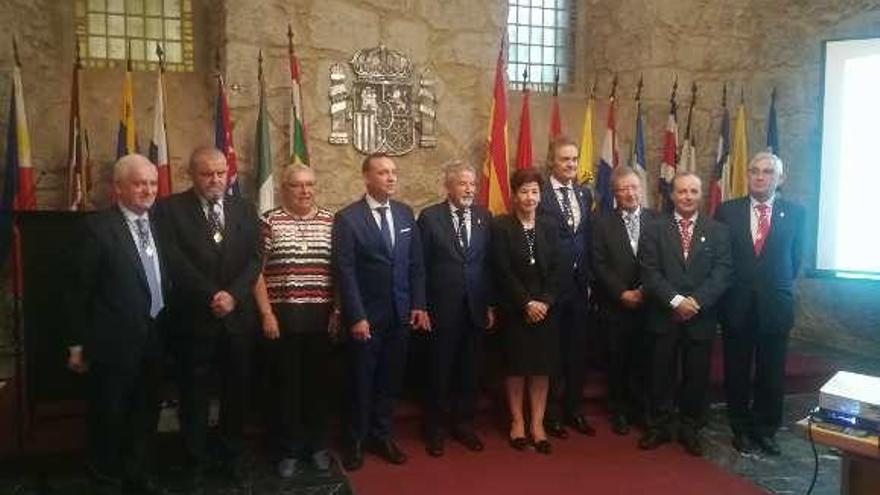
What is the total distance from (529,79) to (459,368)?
3038 millimetres

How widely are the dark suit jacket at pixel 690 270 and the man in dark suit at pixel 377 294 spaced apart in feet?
3.62

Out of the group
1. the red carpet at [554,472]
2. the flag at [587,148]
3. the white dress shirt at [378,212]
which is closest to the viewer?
the red carpet at [554,472]

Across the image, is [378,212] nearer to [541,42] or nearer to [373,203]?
[373,203]

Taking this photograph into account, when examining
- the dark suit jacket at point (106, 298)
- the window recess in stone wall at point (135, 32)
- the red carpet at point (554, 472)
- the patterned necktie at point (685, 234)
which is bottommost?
the red carpet at point (554, 472)

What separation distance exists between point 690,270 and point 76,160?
3441mm

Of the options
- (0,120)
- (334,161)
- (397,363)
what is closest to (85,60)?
(0,120)

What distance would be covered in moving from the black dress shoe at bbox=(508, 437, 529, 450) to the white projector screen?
228cm

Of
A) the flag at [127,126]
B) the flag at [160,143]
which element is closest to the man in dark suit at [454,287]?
the flag at [160,143]

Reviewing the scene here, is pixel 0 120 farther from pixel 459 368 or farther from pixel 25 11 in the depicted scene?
pixel 459 368

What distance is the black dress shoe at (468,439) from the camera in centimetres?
338

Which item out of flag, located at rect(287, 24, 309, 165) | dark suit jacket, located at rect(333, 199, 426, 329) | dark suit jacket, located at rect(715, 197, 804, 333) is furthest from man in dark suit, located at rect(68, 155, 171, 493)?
dark suit jacket, located at rect(715, 197, 804, 333)

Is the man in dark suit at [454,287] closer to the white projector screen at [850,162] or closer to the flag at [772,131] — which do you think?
the white projector screen at [850,162]

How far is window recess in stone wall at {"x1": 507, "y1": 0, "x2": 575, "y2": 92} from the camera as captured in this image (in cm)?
564

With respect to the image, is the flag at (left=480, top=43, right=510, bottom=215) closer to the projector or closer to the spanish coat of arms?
the spanish coat of arms
